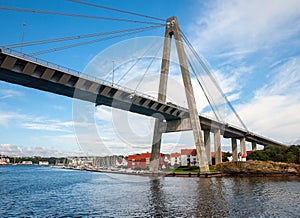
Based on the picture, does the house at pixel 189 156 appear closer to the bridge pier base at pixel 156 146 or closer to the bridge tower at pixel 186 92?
the bridge pier base at pixel 156 146

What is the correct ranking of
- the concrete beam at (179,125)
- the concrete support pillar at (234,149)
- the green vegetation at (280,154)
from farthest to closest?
the concrete support pillar at (234,149) < the green vegetation at (280,154) < the concrete beam at (179,125)

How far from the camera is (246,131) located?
102312 millimetres

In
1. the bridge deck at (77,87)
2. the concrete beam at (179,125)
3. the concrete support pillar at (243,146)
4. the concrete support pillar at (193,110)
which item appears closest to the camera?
the bridge deck at (77,87)

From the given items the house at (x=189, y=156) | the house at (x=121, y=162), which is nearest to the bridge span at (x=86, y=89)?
the house at (x=189, y=156)

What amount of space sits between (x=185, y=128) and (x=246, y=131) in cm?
4527

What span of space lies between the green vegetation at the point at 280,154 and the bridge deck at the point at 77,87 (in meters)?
37.1

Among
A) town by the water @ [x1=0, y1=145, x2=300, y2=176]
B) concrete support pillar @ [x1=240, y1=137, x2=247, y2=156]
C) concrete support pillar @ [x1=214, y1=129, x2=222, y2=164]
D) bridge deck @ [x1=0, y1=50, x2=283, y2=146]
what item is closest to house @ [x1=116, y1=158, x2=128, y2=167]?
town by the water @ [x1=0, y1=145, x2=300, y2=176]

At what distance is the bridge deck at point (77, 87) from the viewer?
1400 inches

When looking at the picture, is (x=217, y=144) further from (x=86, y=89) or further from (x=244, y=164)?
(x=86, y=89)

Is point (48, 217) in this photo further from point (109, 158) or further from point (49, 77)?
point (109, 158)

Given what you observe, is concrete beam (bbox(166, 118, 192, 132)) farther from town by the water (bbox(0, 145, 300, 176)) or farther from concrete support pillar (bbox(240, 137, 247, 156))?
concrete support pillar (bbox(240, 137, 247, 156))

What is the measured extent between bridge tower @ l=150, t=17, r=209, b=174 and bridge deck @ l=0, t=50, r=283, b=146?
4781 millimetres

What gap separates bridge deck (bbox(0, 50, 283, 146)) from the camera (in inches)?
1400

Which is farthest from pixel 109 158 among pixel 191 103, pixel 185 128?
pixel 191 103
